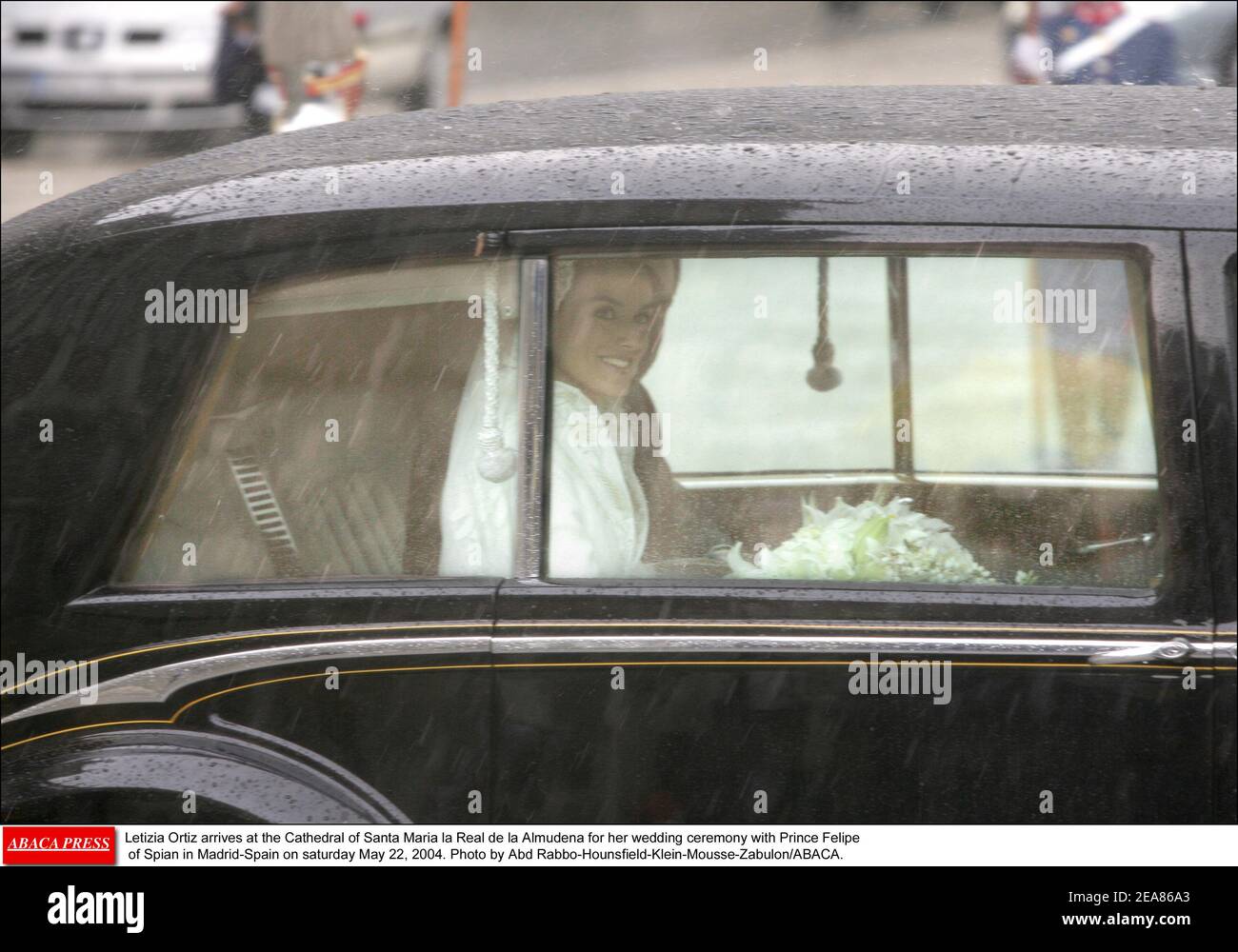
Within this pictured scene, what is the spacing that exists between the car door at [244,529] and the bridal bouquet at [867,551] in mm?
529

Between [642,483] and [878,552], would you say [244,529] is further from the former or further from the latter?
[878,552]

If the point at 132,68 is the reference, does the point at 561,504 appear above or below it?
below

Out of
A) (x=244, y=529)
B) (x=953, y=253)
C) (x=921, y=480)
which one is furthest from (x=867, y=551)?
(x=244, y=529)

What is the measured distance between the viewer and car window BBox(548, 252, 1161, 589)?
230cm

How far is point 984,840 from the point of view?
2238 millimetres

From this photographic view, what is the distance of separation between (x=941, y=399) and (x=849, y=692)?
0.54 m

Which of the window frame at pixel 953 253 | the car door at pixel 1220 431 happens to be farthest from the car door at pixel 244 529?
the car door at pixel 1220 431

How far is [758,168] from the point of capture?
236 cm

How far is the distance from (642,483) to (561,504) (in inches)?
6.0

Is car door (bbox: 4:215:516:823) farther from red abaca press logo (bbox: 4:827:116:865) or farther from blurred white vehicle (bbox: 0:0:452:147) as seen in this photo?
blurred white vehicle (bbox: 0:0:452:147)

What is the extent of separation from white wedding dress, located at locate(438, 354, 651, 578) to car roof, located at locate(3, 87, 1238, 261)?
33 cm
